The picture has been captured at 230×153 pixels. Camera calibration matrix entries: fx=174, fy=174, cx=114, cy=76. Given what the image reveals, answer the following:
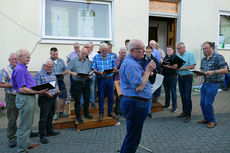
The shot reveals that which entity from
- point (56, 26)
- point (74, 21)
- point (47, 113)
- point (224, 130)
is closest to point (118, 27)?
point (74, 21)

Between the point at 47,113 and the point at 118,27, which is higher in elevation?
the point at 118,27

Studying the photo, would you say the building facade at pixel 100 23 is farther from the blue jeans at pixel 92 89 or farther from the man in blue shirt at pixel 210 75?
the man in blue shirt at pixel 210 75

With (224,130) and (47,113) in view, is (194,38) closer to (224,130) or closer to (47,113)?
(224,130)

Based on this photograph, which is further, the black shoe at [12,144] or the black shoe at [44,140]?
the black shoe at [44,140]

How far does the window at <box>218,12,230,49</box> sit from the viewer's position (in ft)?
29.8

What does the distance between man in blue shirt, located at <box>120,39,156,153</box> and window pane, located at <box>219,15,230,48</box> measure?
27.6 ft

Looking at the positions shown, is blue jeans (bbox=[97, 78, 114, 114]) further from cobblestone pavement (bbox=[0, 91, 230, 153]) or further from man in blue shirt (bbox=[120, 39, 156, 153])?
man in blue shirt (bbox=[120, 39, 156, 153])

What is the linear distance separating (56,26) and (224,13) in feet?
26.9

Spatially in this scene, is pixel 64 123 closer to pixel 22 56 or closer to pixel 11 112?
pixel 11 112

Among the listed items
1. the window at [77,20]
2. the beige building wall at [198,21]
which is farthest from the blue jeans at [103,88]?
the beige building wall at [198,21]

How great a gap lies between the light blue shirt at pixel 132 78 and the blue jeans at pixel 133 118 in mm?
114

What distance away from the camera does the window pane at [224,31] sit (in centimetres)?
912

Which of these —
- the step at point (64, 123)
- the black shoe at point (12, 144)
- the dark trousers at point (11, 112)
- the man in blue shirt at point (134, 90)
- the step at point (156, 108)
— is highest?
the man in blue shirt at point (134, 90)

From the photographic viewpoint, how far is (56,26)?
6.93m
